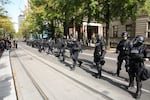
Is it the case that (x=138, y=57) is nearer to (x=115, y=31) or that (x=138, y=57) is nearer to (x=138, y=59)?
(x=138, y=59)

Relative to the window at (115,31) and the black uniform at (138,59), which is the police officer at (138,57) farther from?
the window at (115,31)

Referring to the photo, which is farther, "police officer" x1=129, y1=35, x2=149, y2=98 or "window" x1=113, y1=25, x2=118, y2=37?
"window" x1=113, y1=25, x2=118, y2=37

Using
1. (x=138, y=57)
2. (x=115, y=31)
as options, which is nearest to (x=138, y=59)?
(x=138, y=57)

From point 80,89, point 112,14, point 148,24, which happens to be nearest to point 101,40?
point 80,89

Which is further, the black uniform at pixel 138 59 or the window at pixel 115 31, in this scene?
the window at pixel 115 31

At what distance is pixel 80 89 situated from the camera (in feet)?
34.1

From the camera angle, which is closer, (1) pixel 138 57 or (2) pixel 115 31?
(1) pixel 138 57

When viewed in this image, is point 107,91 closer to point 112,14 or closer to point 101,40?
point 101,40

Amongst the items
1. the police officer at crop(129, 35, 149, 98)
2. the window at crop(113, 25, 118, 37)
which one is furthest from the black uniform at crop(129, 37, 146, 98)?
the window at crop(113, 25, 118, 37)

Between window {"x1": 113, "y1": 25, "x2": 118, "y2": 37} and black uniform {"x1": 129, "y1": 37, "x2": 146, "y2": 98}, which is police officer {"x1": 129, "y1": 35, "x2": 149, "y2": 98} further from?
window {"x1": 113, "y1": 25, "x2": 118, "y2": 37}

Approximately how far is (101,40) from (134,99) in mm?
4210

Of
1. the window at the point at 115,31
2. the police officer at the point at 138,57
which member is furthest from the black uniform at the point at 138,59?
the window at the point at 115,31

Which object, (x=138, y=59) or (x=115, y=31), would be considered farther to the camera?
(x=115, y=31)

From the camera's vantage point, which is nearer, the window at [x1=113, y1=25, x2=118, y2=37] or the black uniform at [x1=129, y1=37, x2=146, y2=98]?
the black uniform at [x1=129, y1=37, x2=146, y2=98]
